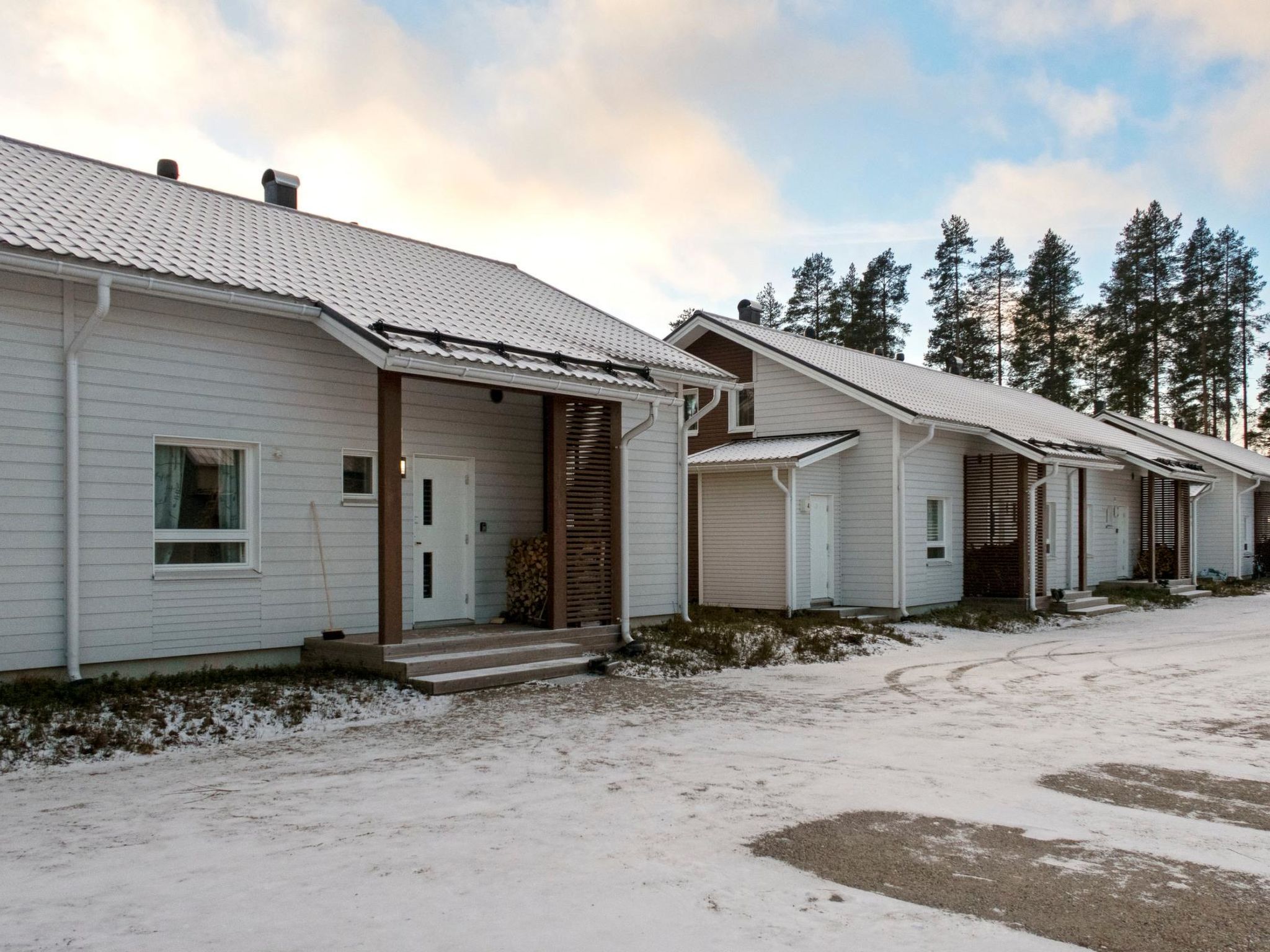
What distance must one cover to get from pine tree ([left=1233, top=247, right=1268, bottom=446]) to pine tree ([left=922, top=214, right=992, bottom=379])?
11.3 m

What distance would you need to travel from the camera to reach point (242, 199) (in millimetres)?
12672

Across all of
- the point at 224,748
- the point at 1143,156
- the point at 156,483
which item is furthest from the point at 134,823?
the point at 1143,156

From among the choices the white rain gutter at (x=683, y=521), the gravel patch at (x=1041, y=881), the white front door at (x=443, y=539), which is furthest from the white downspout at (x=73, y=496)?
the white rain gutter at (x=683, y=521)

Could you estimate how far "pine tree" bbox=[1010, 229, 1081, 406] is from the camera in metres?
42.7

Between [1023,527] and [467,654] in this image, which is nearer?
[467,654]

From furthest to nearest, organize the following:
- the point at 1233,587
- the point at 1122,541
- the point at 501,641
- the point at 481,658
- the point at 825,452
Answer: the point at 1233,587 < the point at 1122,541 < the point at 825,452 < the point at 501,641 < the point at 481,658

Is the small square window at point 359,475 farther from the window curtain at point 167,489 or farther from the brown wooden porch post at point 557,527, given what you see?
the brown wooden porch post at point 557,527

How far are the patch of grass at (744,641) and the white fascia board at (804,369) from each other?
362 cm

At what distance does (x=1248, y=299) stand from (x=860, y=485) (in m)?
36.0

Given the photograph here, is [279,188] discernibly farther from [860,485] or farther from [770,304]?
[770,304]

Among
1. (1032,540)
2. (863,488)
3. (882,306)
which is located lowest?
(1032,540)

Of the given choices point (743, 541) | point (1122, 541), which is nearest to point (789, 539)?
point (743, 541)

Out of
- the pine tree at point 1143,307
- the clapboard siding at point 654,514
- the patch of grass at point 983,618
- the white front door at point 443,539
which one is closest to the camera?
the white front door at point 443,539

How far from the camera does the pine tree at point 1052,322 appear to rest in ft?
140
